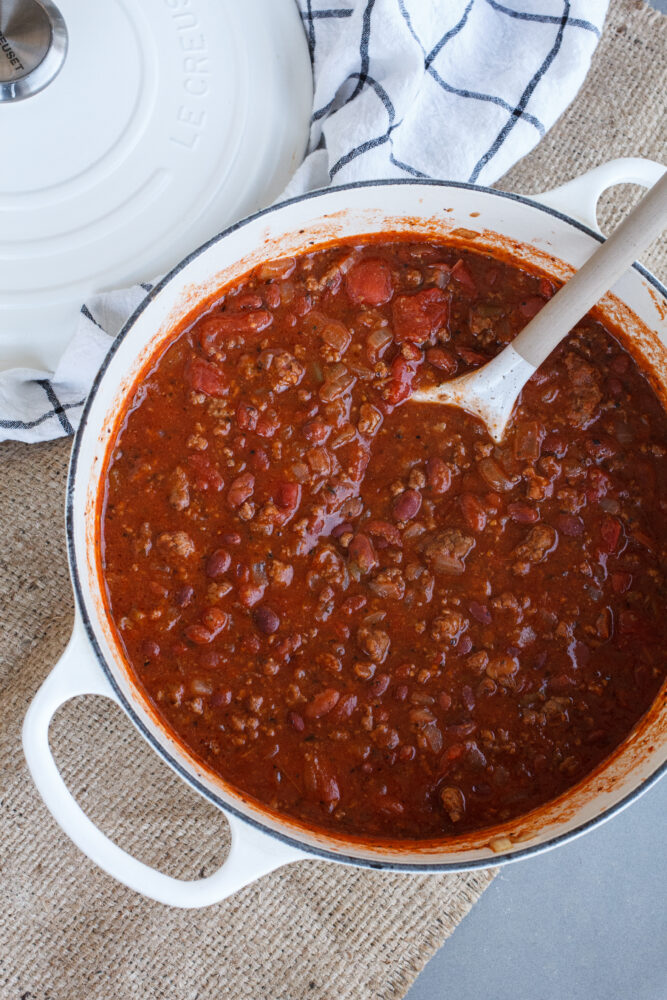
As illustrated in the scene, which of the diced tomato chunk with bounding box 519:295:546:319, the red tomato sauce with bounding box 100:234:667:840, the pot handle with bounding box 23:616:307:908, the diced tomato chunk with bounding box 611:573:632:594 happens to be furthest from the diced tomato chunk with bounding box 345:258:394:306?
the pot handle with bounding box 23:616:307:908

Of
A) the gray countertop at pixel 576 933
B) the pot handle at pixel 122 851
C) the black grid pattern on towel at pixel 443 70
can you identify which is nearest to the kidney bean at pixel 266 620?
the pot handle at pixel 122 851

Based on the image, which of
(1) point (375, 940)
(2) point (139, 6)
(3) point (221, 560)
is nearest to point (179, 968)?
(1) point (375, 940)

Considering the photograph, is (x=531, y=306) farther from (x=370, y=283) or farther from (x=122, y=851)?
(x=122, y=851)

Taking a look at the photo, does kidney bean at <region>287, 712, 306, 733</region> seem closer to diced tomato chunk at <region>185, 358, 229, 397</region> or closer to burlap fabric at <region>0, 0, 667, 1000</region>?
burlap fabric at <region>0, 0, 667, 1000</region>

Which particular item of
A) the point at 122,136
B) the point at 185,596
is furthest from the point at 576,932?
the point at 122,136

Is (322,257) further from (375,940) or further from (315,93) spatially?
(375,940)

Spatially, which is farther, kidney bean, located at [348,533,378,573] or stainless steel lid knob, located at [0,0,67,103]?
stainless steel lid knob, located at [0,0,67,103]

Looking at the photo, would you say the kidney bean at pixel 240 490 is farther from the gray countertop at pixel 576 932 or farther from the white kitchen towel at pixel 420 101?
the gray countertop at pixel 576 932
